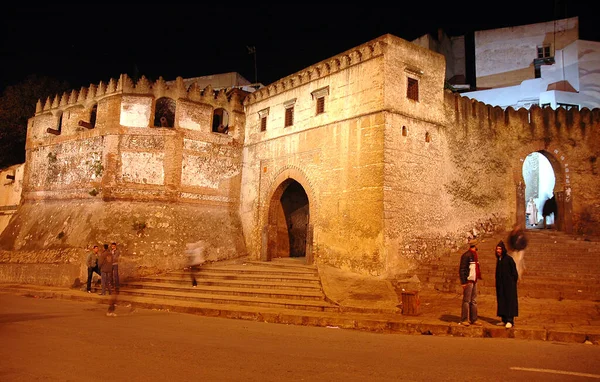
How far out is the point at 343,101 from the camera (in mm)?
13867

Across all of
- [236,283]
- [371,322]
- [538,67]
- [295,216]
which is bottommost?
[371,322]

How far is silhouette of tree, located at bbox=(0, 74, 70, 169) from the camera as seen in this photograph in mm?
23656

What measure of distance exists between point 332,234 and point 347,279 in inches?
76.5

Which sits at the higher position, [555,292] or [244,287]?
[555,292]

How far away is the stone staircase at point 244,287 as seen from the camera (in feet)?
34.4

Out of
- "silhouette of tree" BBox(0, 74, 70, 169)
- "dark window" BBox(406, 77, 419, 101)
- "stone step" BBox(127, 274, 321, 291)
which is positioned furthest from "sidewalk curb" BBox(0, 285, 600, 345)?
"silhouette of tree" BBox(0, 74, 70, 169)

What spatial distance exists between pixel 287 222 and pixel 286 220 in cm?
17

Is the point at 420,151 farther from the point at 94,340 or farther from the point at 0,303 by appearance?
the point at 0,303

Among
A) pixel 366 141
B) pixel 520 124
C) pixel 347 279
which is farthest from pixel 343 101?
pixel 520 124

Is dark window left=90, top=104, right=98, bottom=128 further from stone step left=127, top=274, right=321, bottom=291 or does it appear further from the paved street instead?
the paved street

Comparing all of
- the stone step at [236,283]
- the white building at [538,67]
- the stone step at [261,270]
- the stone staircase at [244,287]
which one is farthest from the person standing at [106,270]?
the white building at [538,67]

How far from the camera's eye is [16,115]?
2411 centimetres

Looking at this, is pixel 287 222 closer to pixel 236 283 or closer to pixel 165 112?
pixel 236 283

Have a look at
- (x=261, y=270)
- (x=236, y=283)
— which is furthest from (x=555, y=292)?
(x=236, y=283)
